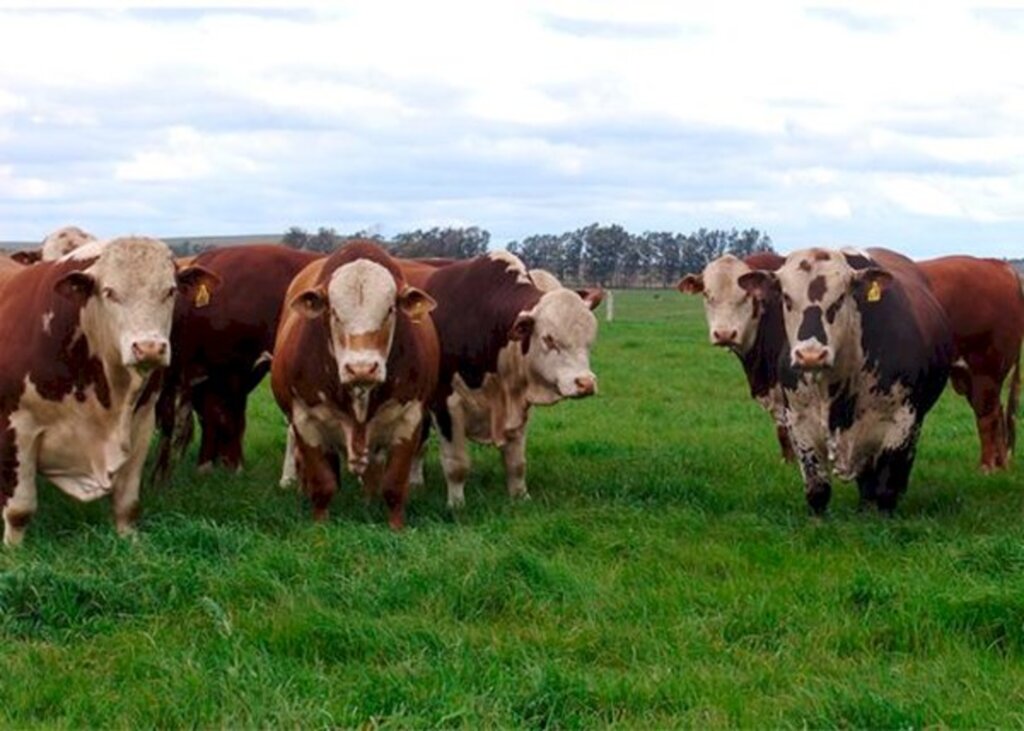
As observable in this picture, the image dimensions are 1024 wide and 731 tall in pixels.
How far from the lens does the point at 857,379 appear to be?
906 centimetres

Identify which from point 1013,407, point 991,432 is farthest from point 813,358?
point 1013,407

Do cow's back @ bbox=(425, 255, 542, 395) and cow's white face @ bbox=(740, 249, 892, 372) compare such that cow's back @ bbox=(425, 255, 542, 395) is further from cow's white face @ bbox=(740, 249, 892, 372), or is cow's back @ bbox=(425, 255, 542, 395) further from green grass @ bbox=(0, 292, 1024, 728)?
cow's white face @ bbox=(740, 249, 892, 372)

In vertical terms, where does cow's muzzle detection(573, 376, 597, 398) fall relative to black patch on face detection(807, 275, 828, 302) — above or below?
below

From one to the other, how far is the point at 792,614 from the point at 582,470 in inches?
191

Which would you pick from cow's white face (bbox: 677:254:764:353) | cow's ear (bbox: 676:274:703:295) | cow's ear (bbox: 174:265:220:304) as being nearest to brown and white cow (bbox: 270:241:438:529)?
cow's ear (bbox: 174:265:220:304)

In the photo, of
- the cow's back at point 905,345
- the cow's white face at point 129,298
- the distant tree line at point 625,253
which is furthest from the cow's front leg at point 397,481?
the distant tree line at point 625,253

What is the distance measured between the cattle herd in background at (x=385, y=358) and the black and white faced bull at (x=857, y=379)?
1 cm

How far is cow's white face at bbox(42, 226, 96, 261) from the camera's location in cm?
1103

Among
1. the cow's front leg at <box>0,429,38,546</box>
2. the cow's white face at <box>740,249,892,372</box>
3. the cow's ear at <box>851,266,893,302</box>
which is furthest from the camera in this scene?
the cow's ear at <box>851,266,893,302</box>

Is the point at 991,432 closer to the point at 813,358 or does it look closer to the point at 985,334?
the point at 985,334

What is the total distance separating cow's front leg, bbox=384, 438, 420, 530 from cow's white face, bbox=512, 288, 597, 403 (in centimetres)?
149

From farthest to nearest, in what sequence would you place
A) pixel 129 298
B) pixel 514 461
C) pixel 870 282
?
pixel 514 461 < pixel 870 282 < pixel 129 298

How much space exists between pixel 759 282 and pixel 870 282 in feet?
2.93

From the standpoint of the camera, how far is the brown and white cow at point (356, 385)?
28.3 ft
